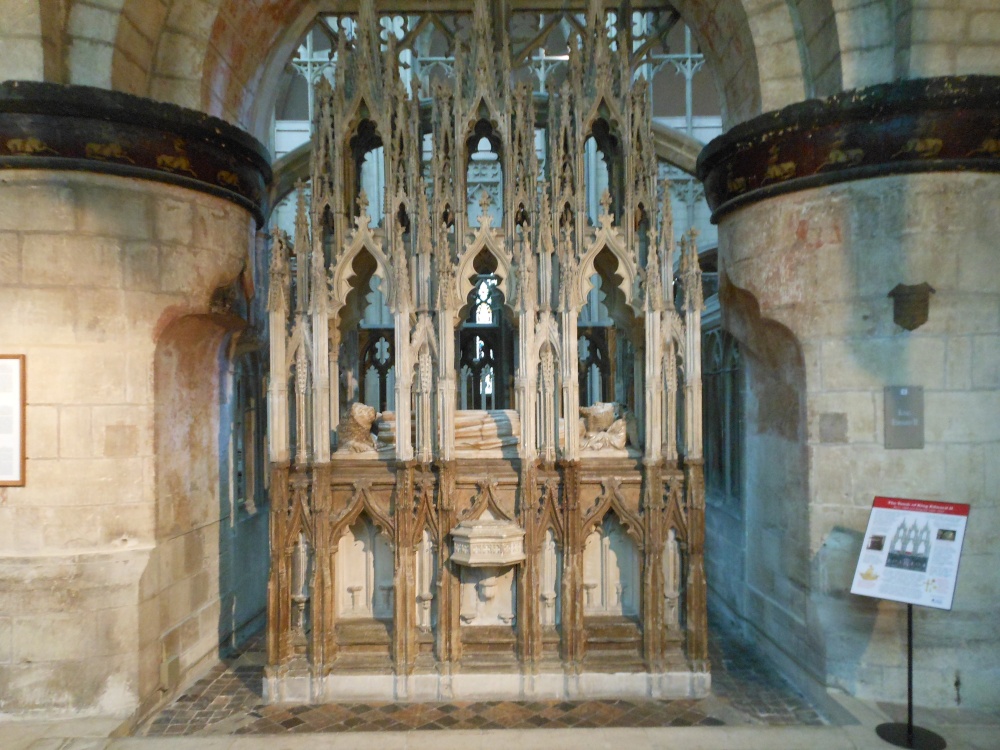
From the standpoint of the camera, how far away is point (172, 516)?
215 inches

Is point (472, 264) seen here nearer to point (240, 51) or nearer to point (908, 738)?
point (240, 51)

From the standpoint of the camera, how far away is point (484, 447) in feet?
18.5

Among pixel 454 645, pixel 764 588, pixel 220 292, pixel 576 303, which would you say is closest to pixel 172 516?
pixel 220 292

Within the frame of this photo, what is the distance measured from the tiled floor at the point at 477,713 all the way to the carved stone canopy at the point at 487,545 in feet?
3.41

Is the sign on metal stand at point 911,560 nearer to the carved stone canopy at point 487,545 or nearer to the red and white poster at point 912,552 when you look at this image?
the red and white poster at point 912,552

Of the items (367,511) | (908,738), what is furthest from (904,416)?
(367,511)

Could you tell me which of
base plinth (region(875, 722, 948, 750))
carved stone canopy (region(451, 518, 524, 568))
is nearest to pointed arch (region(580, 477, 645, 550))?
carved stone canopy (region(451, 518, 524, 568))

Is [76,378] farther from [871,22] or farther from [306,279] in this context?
[871,22]

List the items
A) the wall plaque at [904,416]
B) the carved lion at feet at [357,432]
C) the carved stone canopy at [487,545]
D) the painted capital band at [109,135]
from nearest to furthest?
the painted capital band at [109,135] → the wall plaque at [904,416] → the carved stone canopy at [487,545] → the carved lion at feet at [357,432]

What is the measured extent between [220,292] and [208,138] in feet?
3.80

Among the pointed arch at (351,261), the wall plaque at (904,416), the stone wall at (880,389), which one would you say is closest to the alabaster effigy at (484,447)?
the pointed arch at (351,261)

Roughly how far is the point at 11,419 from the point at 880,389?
19.8 ft

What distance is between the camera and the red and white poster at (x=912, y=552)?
419 cm

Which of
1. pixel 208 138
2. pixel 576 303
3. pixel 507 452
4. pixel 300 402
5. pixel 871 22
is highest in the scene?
pixel 871 22
